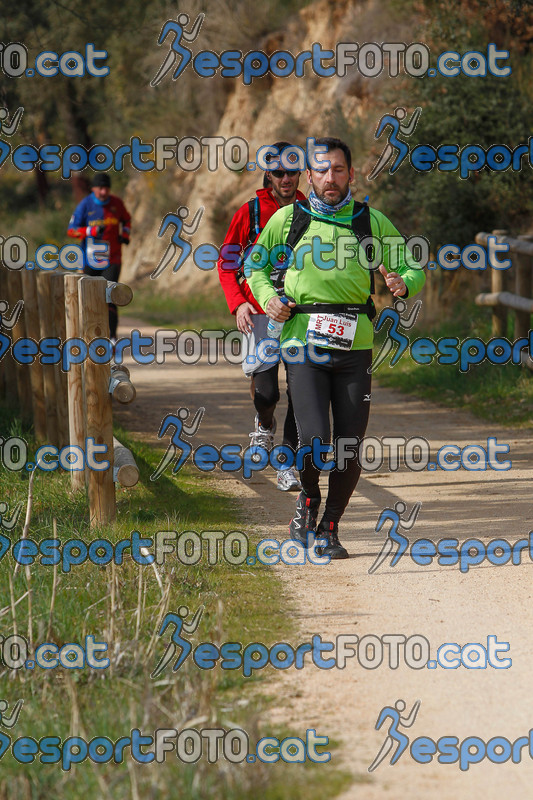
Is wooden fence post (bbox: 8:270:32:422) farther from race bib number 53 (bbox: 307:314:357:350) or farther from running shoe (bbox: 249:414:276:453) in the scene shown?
race bib number 53 (bbox: 307:314:357:350)

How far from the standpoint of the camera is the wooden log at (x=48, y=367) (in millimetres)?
8016

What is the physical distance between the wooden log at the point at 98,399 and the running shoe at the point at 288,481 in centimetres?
160

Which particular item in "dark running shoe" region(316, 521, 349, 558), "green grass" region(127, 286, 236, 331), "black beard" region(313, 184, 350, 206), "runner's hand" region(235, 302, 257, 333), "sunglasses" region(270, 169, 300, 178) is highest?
"sunglasses" region(270, 169, 300, 178)

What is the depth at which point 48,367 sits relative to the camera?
8.16 m

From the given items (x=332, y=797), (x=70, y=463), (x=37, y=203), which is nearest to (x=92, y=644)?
(x=332, y=797)

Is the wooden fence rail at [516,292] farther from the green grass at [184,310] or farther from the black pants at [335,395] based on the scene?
the green grass at [184,310]

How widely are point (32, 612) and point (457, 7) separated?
1306 cm

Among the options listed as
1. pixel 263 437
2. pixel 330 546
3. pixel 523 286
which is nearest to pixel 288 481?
pixel 263 437

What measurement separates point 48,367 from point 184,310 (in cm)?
1427

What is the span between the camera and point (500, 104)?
1438 cm

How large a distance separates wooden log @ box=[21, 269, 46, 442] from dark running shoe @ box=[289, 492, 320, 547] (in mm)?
2972

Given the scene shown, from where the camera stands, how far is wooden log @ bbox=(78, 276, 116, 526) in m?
6.38

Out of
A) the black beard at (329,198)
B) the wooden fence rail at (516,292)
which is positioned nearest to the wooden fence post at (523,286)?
the wooden fence rail at (516,292)

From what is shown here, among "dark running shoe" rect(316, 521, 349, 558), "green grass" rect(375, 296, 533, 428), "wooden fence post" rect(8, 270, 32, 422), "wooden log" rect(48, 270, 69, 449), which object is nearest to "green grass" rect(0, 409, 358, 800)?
"dark running shoe" rect(316, 521, 349, 558)
